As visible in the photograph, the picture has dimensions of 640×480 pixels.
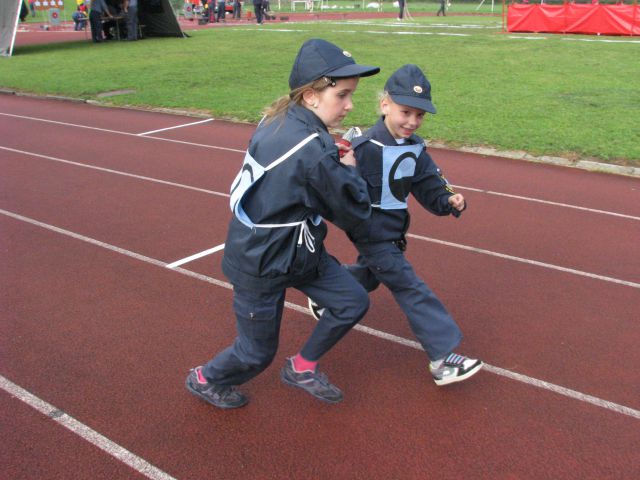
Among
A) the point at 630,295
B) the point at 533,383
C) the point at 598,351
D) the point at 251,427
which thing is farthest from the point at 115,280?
the point at 630,295

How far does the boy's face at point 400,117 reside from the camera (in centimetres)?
362

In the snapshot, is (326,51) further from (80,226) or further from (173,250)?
(80,226)

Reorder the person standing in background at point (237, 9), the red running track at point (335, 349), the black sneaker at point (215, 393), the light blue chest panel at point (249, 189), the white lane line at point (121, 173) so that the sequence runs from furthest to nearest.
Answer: the person standing in background at point (237, 9), the white lane line at point (121, 173), the black sneaker at point (215, 393), the red running track at point (335, 349), the light blue chest panel at point (249, 189)

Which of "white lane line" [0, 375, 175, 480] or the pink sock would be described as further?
the pink sock

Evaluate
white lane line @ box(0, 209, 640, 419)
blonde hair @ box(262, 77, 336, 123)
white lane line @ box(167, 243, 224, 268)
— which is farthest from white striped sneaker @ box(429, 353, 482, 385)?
white lane line @ box(167, 243, 224, 268)

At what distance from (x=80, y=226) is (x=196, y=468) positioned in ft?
14.1

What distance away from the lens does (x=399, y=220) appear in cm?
376

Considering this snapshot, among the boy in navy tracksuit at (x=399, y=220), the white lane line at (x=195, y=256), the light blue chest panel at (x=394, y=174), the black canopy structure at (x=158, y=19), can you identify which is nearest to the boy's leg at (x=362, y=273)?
the boy in navy tracksuit at (x=399, y=220)

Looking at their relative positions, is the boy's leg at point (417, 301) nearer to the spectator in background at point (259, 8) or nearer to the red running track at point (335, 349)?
the red running track at point (335, 349)

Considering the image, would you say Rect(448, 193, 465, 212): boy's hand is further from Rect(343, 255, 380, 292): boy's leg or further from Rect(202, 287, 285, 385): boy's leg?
Rect(202, 287, 285, 385): boy's leg

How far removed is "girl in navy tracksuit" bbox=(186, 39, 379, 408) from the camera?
2.82 metres

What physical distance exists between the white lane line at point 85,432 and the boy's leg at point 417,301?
1.62 meters

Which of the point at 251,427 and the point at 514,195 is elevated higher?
the point at 514,195

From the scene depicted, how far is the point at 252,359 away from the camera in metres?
3.26
